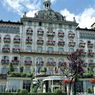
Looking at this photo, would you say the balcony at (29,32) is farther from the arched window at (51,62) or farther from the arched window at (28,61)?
the arched window at (51,62)

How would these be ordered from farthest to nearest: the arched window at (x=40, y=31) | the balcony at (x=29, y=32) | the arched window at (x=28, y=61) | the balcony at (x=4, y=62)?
the arched window at (x=40, y=31)
the balcony at (x=29, y=32)
the arched window at (x=28, y=61)
the balcony at (x=4, y=62)

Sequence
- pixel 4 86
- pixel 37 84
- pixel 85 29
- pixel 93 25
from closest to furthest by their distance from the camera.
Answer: pixel 37 84 → pixel 4 86 → pixel 85 29 → pixel 93 25

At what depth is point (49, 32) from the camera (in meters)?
87.2

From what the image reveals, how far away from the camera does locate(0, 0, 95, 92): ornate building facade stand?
A: 271ft

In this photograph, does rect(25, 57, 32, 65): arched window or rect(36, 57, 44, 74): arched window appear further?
rect(36, 57, 44, 74): arched window

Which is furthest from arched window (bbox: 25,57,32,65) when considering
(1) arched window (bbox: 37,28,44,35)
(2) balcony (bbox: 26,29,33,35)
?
(1) arched window (bbox: 37,28,44,35)

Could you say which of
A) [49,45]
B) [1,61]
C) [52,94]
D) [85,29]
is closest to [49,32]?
[49,45]

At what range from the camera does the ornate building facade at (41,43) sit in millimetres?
82688

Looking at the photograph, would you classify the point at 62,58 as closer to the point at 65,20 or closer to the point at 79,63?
the point at 65,20

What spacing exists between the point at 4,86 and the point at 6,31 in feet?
55.4

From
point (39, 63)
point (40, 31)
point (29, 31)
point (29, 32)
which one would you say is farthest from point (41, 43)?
point (39, 63)

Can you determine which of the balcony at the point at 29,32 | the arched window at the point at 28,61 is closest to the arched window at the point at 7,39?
the balcony at the point at 29,32

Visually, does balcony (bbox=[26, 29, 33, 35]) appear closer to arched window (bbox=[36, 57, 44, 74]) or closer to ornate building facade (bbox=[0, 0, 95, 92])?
ornate building facade (bbox=[0, 0, 95, 92])

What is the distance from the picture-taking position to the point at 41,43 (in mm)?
85562
